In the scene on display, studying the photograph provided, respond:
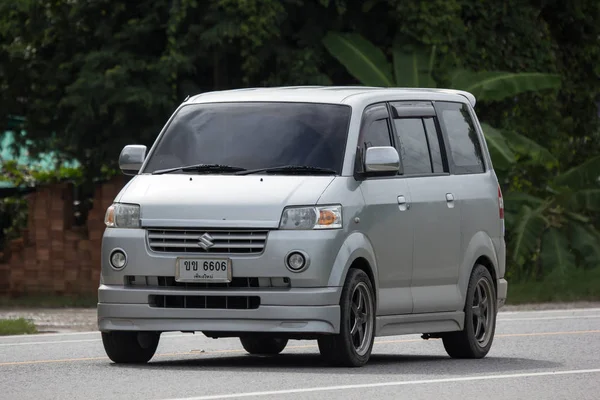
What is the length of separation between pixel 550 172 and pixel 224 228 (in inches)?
724

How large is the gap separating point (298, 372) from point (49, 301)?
1484 cm

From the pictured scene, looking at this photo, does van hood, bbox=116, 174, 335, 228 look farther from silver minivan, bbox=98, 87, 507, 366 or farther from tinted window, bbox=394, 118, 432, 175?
tinted window, bbox=394, 118, 432, 175

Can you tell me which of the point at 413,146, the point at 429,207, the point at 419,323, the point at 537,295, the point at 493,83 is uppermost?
the point at 413,146

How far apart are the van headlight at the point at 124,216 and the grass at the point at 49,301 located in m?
13.1

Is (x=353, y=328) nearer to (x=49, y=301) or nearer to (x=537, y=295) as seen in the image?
(x=537, y=295)

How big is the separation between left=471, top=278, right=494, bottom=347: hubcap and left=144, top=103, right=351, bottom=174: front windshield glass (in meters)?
2.36

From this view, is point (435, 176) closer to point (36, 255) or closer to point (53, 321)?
point (53, 321)

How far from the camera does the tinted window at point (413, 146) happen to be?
13.9m

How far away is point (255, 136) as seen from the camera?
1325cm

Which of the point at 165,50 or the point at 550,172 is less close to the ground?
the point at 165,50

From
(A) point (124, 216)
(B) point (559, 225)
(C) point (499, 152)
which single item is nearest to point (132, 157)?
(A) point (124, 216)

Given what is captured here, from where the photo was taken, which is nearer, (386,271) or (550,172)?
(386,271)

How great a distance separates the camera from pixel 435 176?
1421 cm

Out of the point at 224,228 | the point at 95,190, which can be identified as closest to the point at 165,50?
the point at 95,190
